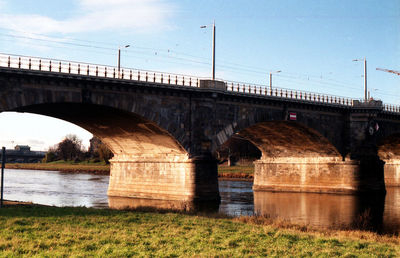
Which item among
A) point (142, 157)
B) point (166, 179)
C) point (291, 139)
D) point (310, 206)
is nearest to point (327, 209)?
point (310, 206)

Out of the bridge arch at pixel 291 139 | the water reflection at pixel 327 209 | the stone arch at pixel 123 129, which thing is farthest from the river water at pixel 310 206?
the bridge arch at pixel 291 139

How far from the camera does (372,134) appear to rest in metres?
63.4

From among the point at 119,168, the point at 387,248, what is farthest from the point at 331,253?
the point at 119,168

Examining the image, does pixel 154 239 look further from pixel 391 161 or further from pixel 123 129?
pixel 391 161

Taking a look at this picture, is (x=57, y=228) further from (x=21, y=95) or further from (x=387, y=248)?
(x=21, y=95)

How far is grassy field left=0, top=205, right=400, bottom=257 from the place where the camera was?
15.2 metres

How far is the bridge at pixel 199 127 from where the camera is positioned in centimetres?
4047

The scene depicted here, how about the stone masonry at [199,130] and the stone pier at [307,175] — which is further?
the stone pier at [307,175]

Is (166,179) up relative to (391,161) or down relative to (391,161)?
down

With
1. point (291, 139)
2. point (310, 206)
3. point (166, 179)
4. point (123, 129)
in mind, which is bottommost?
point (310, 206)

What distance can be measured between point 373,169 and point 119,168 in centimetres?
3025

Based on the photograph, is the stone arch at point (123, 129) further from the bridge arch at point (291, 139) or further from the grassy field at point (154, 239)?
the grassy field at point (154, 239)

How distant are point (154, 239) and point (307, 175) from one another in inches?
1991

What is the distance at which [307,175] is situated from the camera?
214 ft
